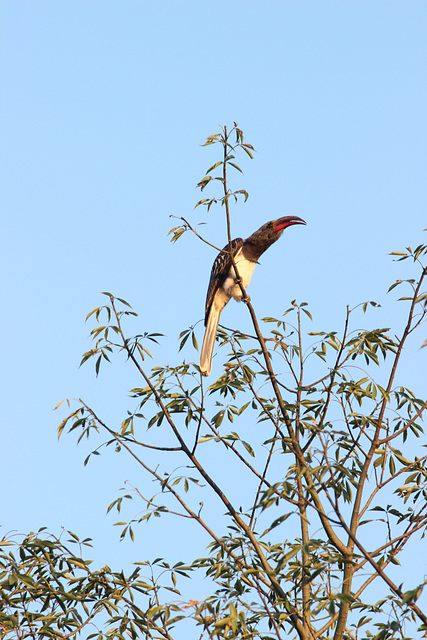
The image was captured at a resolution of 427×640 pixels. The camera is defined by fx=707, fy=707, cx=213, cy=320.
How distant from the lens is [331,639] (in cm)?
399

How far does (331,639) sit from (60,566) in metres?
1.58

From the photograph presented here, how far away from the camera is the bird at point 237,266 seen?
685 centimetres

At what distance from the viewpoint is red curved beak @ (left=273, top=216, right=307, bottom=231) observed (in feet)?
22.9

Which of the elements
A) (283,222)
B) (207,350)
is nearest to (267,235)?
(283,222)

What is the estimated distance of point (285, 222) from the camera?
7.03 metres

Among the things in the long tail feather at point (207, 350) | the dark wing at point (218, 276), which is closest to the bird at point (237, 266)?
the dark wing at point (218, 276)

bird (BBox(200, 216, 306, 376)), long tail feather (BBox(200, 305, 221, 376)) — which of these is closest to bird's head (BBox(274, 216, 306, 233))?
bird (BBox(200, 216, 306, 376))

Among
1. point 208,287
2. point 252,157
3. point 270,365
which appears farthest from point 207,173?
point 208,287

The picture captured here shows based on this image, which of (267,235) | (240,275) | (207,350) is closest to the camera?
(207,350)

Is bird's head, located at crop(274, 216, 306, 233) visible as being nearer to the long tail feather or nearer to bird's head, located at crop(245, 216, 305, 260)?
bird's head, located at crop(245, 216, 305, 260)

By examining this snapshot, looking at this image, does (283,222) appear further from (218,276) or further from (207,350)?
(207,350)

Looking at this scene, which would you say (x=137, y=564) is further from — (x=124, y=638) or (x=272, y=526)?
(x=272, y=526)

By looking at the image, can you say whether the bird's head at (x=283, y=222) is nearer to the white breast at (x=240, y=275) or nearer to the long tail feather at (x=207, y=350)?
the white breast at (x=240, y=275)

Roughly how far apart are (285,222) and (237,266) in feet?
2.23
